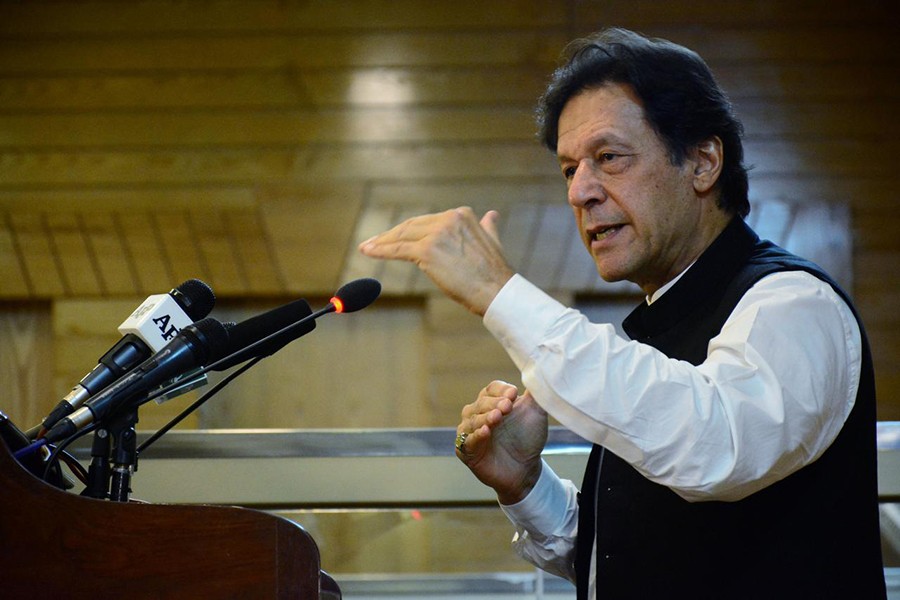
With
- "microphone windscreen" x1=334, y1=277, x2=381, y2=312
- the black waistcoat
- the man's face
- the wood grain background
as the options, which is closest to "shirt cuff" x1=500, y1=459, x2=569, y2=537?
the black waistcoat

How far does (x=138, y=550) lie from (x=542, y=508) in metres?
0.91

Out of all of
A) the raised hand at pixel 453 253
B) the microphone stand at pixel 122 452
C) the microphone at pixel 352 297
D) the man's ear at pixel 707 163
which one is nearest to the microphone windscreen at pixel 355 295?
the microphone at pixel 352 297

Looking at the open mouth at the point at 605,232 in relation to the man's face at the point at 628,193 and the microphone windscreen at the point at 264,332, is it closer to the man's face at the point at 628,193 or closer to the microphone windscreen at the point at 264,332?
the man's face at the point at 628,193

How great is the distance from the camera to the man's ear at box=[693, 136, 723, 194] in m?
1.70

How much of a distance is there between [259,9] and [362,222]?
3.67 ft

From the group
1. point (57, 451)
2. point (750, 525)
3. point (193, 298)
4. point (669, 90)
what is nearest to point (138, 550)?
point (57, 451)

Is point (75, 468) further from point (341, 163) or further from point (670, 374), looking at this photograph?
point (341, 163)

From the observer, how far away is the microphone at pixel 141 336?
1.28 meters

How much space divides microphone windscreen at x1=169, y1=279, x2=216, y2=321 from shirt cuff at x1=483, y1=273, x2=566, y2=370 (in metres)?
0.40

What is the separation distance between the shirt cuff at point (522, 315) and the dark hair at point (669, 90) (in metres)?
0.53

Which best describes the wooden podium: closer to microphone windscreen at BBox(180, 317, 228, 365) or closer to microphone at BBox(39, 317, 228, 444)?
microphone at BBox(39, 317, 228, 444)

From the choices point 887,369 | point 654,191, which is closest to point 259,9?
point 887,369

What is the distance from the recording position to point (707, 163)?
1722mm

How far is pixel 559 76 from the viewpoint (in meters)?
1.81
